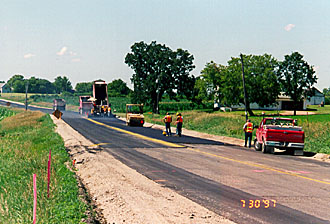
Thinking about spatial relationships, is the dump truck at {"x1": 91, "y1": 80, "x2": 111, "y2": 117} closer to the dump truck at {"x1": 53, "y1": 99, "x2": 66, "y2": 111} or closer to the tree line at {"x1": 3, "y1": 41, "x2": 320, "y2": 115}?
the tree line at {"x1": 3, "y1": 41, "x2": 320, "y2": 115}

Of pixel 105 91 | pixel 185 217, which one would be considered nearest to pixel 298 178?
pixel 185 217

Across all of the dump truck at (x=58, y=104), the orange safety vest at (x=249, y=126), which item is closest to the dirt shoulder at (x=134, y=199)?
the orange safety vest at (x=249, y=126)

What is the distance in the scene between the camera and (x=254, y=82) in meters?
78.8

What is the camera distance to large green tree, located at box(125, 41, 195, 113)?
84.4 meters

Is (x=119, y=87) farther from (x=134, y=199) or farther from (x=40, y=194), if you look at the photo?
(x=134, y=199)

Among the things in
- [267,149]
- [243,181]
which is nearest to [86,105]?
[267,149]

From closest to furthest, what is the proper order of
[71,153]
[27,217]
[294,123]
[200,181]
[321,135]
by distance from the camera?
[27,217] < [200,181] < [71,153] < [294,123] < [321,135]

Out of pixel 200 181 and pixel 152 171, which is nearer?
pixel 200 181

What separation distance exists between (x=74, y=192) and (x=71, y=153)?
11.4 metres

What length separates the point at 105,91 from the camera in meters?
63.4

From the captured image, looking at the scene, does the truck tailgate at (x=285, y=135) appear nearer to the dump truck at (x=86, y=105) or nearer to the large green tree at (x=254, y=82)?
the dump truck at (x=86, y=105)

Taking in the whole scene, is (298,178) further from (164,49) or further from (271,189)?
(164,49)

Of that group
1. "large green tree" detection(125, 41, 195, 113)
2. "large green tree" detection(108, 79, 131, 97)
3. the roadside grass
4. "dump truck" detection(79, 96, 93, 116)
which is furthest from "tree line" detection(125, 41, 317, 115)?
"large green tree" detection(108, 79, 131, 97)

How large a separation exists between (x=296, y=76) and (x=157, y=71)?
36.1m
